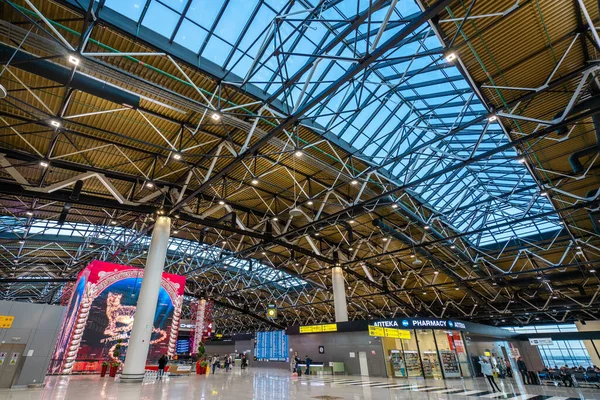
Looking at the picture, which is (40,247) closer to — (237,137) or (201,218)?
(201,218)

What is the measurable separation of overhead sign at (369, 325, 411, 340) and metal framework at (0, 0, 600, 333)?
6.42m

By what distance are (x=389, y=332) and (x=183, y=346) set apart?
32202 mm

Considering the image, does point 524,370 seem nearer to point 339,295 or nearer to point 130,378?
point 339,295

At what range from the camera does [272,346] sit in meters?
43.4

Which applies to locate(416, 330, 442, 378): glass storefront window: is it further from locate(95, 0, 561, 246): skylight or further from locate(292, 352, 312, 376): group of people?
locate(95, 0, 561, 246): skylight

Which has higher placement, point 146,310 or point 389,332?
point 146,310

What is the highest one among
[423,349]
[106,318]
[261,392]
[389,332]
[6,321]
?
[106,318]

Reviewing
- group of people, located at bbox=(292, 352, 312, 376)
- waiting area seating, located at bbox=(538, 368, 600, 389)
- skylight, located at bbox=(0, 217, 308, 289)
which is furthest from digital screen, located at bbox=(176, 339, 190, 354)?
waiting area seating, located at bbox=(538, 368, 600, 389)

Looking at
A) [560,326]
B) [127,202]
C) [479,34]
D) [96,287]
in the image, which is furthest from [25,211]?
[560,326]

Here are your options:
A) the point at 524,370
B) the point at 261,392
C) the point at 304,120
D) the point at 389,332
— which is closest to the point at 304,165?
the point at 304,120

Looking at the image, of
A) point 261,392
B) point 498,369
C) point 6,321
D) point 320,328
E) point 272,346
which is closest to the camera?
point 261,392

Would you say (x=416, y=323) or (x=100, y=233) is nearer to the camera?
(x=416, y=323)

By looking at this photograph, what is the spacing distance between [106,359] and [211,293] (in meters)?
19.5

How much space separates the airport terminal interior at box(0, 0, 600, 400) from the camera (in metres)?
9.40
